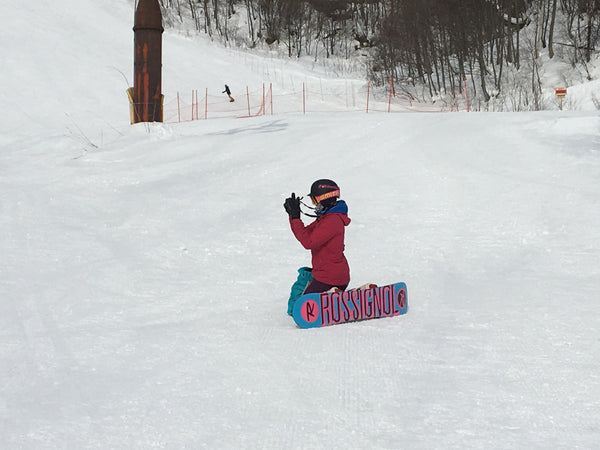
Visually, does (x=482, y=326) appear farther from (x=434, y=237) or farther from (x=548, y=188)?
(x=548, y=188)

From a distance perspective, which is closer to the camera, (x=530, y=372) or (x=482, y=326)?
(x=530, y=372)

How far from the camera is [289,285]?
21.9 ft

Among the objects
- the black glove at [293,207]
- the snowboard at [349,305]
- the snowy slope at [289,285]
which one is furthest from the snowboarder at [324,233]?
the snowy slope at [289,285]

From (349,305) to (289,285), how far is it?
1.53m

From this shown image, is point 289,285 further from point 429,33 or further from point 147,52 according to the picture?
point 429,33

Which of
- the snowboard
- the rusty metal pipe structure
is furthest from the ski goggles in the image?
the rusty metal pipe structure

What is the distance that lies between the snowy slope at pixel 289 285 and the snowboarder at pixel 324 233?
44cm

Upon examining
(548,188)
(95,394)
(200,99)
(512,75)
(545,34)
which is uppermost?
(545,34)

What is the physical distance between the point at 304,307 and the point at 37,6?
30549 millimetres

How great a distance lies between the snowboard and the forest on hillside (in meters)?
18.9

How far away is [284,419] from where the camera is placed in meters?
3.31

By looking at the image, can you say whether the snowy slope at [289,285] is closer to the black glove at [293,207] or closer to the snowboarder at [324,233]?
the snowboarder at [324,233]

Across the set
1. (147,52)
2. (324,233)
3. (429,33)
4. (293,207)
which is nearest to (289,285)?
(324,233)

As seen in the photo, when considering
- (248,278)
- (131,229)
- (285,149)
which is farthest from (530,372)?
(285,149)
